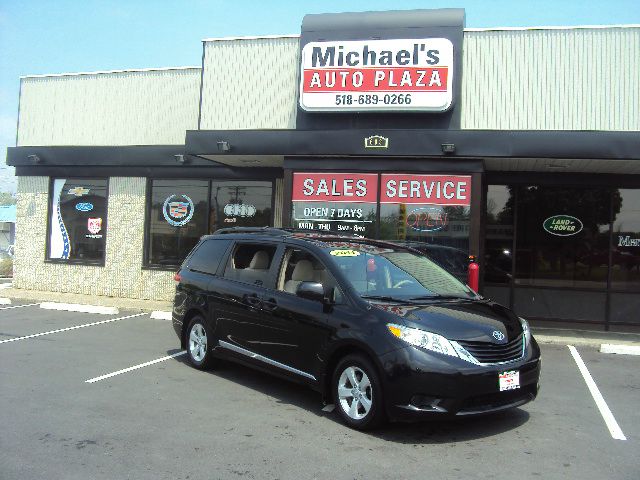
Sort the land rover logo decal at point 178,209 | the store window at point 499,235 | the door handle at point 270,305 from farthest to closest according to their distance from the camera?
the land rover logo decal at point 178,209 → the store window at point 499,235 → the door handle at point 270,305

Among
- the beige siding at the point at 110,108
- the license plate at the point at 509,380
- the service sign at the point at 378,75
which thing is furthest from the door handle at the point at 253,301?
the beige siding at the point at 110,108

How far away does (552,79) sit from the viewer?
10.8 metres

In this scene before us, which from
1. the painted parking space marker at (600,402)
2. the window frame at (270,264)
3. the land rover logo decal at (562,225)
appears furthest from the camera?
the land rover logo decal at (562,225)

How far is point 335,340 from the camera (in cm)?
545

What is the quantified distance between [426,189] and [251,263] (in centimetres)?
525

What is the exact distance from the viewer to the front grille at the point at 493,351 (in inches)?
196

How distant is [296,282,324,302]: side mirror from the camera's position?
219 inches

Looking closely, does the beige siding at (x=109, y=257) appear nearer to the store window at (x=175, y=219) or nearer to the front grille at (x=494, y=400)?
the store window at (x=175, y=219)

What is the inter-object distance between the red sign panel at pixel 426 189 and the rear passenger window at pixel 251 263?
4808mm

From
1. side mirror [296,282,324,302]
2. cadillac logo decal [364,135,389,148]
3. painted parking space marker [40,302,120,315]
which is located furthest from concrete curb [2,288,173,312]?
side mirror [296,282,324,302]

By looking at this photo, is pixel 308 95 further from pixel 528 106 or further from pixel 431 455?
pixel 431 455

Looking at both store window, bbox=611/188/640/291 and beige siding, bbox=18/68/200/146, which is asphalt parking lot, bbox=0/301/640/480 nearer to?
store window, bbox=611/188/640/291

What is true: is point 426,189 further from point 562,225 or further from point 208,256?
point 208,256

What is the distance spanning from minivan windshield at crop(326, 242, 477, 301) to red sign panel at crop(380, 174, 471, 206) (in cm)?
466
